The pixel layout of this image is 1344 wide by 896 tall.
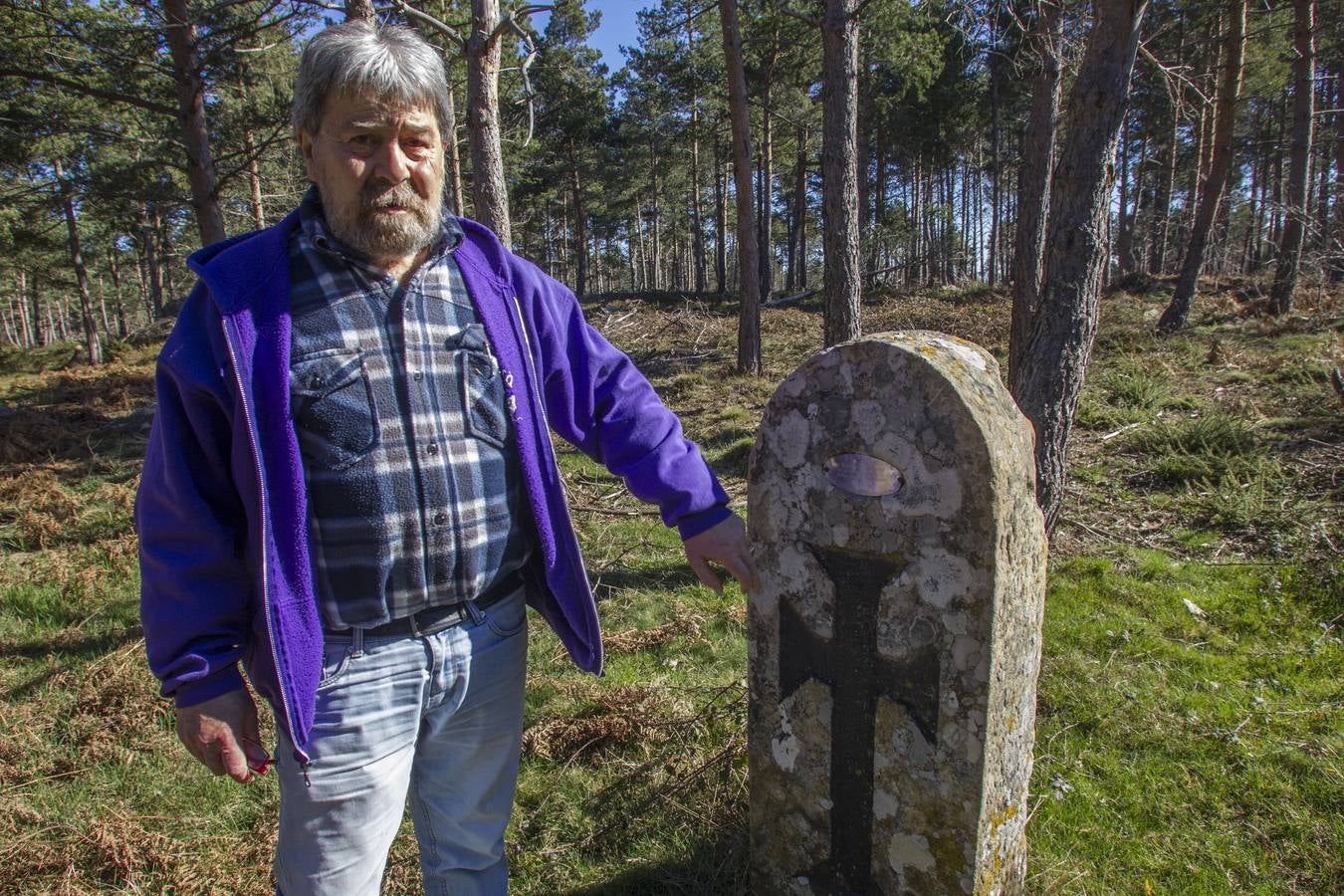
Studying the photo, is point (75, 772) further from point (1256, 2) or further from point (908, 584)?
point (1256, 2)

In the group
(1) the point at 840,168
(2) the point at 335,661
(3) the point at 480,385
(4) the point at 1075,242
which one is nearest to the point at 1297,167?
(1) the point at 840,168

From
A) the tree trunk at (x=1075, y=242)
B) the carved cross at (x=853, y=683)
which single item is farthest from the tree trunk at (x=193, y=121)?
the carved cross at (x=853, y=683)

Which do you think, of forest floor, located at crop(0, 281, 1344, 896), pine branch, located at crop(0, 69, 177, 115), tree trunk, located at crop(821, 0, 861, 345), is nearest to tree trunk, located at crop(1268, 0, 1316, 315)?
forest floor, located at crop(0, 281, 1344, 896)

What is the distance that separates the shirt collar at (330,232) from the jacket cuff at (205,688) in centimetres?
95

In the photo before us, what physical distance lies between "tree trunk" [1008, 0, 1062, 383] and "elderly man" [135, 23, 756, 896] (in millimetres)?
4003

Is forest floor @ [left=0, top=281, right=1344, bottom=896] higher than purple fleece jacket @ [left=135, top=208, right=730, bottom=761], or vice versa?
purple fleece jacket @ [left=135, top=208, right=730, bottom=761]

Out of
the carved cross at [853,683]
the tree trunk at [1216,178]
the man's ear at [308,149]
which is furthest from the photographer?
the tree trunk at [1216,178]

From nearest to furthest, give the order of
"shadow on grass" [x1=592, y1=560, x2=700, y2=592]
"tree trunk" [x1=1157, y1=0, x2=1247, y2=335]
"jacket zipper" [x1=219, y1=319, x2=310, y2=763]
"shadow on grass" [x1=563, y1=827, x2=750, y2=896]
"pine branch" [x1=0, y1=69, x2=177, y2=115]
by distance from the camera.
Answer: "jacket zipper" [x1=219, y1=319, x2=310, y2=763] < "shadow on grass" [x1=563, y1=827, x2=750, y2=896] < "shadow on grass" [x1=592, y1=560, x2=700, y2=592] < "pine branch" [x1=0, y1=69, x2=177, y2=115] < "tree trunk" [x1=1157, y1=0, x2=1247, y2=335]

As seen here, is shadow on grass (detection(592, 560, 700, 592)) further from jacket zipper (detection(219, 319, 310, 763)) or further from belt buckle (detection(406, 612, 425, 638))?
jacket zipper (detection(219, 319, 310, 763))

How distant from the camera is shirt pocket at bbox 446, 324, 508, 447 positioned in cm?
174

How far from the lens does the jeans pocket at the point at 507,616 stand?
184cm

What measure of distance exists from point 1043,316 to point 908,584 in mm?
3379

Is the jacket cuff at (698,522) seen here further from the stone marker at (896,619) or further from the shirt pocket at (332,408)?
the shirt pocket at (332,408)

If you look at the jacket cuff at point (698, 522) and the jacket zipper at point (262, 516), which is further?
the jacket cuff at point (698, 522)
